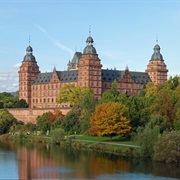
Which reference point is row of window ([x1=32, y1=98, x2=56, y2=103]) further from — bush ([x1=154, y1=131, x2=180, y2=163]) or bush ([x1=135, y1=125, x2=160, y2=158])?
bush ([x1=154, y1=131, x2=180, y2=163])

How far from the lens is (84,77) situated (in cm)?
10100

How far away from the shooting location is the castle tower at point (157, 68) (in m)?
113

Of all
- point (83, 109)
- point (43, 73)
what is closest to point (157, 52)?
point (43, 73)

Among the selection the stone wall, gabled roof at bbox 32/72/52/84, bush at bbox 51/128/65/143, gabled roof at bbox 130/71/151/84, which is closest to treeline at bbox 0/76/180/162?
bush at bbox 51/128/65/143

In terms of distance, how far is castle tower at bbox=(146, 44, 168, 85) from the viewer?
112750 mm

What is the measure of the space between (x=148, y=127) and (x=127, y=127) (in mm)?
6822

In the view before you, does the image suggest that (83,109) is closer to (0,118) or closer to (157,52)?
(0,118)

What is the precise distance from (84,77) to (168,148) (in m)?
55.3

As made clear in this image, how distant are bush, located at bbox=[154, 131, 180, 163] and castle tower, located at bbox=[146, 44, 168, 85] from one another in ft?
213

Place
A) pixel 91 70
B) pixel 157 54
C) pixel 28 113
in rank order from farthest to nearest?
pixel 157 54 < pixel 91 70 < pixel 28 113

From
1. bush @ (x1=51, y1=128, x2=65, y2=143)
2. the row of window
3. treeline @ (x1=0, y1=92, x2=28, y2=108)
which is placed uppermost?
the row of window

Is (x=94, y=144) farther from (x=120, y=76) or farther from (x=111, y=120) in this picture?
(x=120, y=76)

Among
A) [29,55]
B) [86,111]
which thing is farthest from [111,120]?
[29,55]

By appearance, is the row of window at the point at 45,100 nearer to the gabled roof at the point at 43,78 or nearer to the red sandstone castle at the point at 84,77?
the red sandstone castle at the point at 84,77
